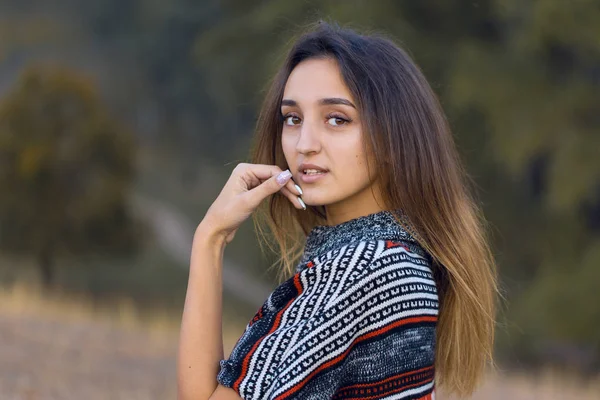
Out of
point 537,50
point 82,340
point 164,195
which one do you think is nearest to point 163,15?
point 164,195

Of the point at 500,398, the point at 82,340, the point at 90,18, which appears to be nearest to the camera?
the point at 500,398

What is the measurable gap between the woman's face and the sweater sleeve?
195mm

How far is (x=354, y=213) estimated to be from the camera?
210 cm

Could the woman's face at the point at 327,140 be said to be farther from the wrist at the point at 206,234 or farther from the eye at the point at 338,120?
the wrist at the point at 206,234

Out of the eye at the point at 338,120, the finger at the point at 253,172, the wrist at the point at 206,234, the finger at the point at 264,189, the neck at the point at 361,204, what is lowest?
the wrist at the point at 206,234

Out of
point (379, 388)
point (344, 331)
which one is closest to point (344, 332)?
point (344, 331)

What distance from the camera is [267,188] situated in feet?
6.74

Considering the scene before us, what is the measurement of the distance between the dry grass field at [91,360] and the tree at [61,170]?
27.0 ft

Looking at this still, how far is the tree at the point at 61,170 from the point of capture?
15.8 metres

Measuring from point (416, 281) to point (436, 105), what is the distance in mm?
503

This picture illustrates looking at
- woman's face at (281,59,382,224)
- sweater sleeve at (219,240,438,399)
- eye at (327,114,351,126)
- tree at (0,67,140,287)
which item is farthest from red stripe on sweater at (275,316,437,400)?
tree at (0,67,140,287)

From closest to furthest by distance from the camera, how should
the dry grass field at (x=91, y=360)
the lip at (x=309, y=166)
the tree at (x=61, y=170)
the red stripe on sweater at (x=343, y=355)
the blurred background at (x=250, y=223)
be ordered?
the red stripe on sweater at (x=343, y=355) → the lip at (x=309, y=166) → the dry grass field at (x=91, y=360) → the blurred background at (x=250, y=223) → the tree at (x=61, y=170)

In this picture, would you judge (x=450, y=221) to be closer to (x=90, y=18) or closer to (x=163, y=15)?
(x=163, y=15)

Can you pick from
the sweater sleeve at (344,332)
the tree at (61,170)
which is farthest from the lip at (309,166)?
the tree at (61,170)
